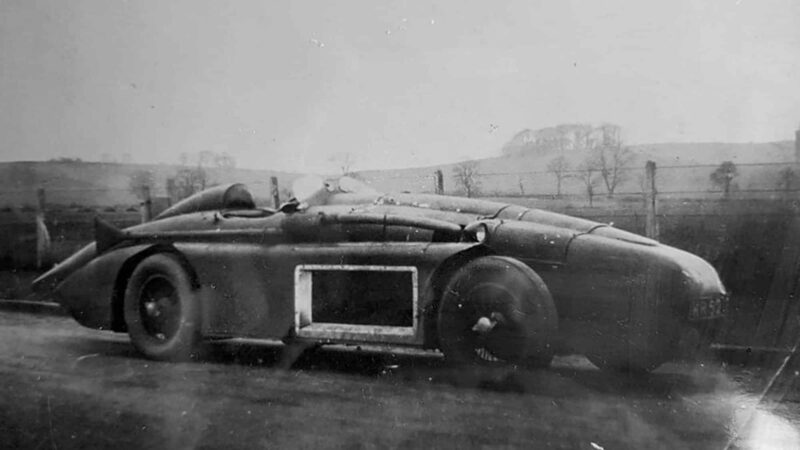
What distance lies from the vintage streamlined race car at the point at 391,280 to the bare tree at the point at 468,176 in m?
0.06

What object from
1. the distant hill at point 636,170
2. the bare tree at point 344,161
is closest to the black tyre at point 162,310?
the bare tree at point 344,161

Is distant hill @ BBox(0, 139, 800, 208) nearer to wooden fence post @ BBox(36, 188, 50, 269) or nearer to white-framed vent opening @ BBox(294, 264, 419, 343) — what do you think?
wooden fence post @ BBox(36, 188, 50, 269)

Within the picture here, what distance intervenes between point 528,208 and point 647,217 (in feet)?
1.41

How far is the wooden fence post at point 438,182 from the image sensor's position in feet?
8.02

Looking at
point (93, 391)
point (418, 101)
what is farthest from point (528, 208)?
point (93, 391)

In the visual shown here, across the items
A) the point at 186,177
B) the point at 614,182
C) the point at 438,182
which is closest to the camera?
the point at 614,182

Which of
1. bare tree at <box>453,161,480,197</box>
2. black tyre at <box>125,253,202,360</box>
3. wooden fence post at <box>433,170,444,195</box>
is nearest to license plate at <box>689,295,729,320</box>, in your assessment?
bare tree at <box>453,161,480,197</box>

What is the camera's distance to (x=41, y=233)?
3049 mm

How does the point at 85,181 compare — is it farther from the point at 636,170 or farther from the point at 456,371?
the point at 636,170

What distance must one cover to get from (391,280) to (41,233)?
179cm

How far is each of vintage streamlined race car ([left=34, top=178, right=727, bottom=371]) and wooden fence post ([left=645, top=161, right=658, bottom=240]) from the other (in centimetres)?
8

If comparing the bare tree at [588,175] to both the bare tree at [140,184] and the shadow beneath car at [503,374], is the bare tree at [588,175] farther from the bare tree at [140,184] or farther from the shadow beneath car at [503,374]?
the bare tree at [140,184]

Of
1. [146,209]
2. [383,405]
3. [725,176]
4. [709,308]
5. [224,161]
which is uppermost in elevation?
[224,161]

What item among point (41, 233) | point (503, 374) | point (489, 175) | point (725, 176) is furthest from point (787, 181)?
point (41, 233)
